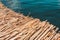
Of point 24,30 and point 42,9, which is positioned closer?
point 24,30

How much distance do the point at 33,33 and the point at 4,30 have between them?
2202mm

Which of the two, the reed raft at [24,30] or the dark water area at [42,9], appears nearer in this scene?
the reed raft at [24,30]

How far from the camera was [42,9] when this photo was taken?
31688 millimetres

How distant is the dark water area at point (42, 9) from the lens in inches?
1069

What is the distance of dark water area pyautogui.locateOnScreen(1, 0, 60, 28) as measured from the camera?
27141mm

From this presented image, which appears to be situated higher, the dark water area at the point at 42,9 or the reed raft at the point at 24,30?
the reed raft at the point at 24,30

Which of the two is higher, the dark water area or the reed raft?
the reed raft

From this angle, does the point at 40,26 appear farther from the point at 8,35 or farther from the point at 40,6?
the point at 40,6

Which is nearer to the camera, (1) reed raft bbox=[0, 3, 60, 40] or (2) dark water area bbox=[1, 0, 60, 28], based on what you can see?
(1) reed raft bbox=[0, 3, 60, 40]

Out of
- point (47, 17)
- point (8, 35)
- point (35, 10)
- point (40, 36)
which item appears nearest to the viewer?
point (8, 35)

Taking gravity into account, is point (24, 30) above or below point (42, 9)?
above

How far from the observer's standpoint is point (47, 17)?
27.2 metres

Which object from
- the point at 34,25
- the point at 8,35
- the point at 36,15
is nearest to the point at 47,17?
the point at 36,15

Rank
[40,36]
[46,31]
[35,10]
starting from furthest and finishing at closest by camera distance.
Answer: [35,10]
[46,31]
[40,36]
